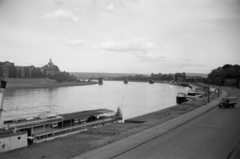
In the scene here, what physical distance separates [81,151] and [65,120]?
12.0 meters

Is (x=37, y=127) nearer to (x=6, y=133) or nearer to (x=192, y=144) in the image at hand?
(x=6, y=133)

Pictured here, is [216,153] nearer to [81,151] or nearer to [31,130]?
[81,151]

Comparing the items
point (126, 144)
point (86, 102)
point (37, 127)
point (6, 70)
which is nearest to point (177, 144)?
point (126, 144)

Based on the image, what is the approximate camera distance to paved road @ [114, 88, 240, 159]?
15.2 meters

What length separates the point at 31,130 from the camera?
77.5ft

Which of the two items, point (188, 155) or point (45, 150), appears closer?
point (188, 155)

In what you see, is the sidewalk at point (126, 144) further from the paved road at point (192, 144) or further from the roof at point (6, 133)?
the roof at point (6, 133)

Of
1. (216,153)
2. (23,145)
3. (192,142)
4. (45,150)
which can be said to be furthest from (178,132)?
(23,145)

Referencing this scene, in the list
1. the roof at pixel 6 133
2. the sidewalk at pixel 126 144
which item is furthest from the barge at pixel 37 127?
the sidewalk at pixel 126 144

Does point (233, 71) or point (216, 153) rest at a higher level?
point (233, 71)

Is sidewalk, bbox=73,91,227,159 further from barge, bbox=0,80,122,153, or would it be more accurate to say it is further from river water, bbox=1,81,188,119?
river water, bbox=1,81,188,119

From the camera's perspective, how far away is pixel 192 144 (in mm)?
17875

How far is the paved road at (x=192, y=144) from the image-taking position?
1522 centimetres

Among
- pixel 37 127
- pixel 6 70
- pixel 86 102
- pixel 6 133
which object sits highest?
pixel 6 70
